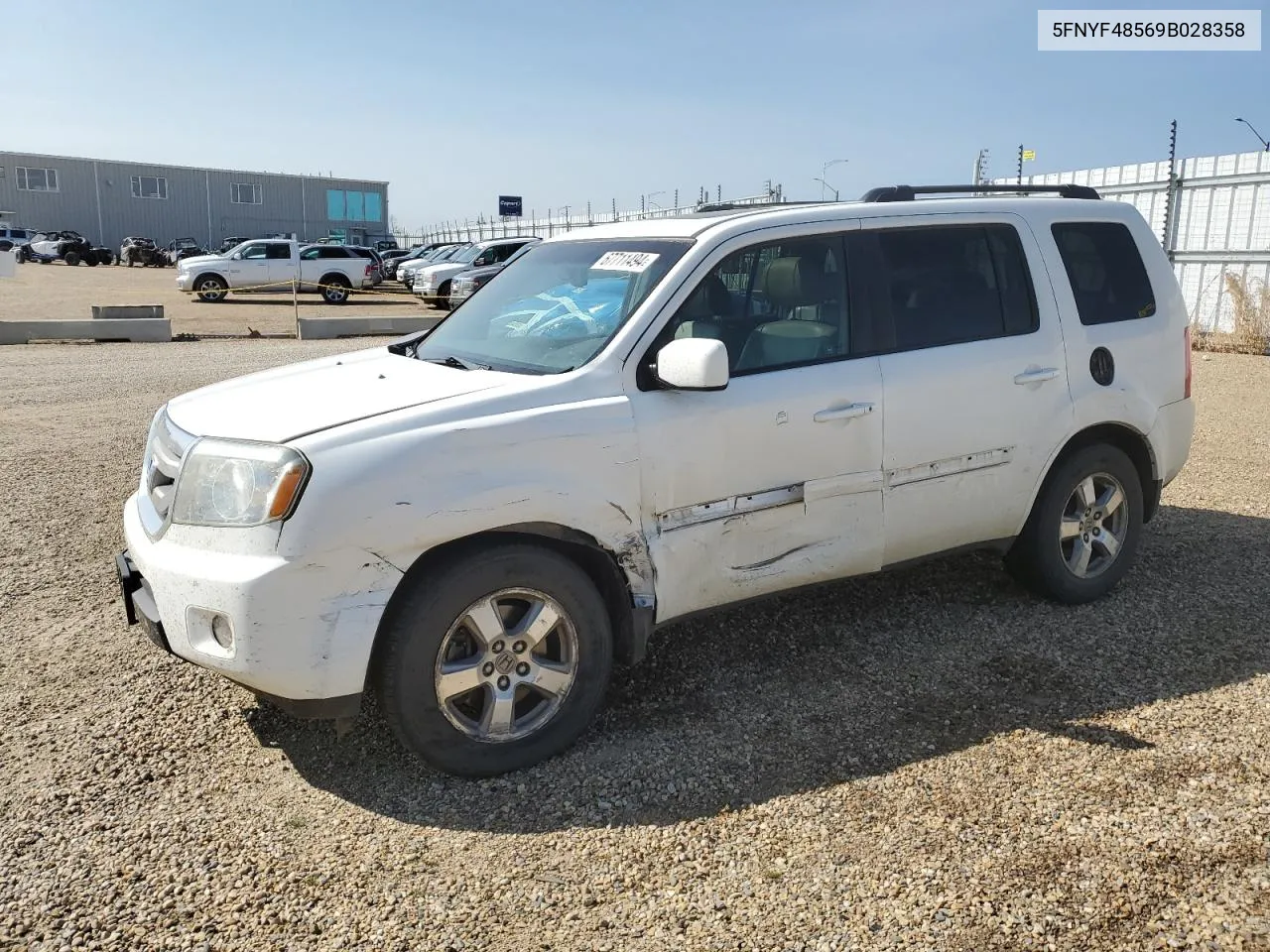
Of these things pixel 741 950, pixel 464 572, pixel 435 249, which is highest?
pixel 435 249

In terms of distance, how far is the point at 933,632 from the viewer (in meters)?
4.67

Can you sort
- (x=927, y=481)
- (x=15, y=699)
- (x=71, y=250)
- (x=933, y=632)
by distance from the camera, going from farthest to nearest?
(x=71, y=250) < (x=933, y=632) < (x=927, y=481) < (x=15, y=699)

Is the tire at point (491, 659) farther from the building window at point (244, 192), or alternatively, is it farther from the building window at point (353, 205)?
the building window at point (353, 205)

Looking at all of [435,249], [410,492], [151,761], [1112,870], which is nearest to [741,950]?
[1112,870]

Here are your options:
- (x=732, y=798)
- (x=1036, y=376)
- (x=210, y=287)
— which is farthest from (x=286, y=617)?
(x=210, y=287)

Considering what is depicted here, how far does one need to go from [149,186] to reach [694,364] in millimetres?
72809

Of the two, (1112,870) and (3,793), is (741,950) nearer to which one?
(1112,870)

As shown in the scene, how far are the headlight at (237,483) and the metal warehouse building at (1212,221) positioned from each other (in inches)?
610

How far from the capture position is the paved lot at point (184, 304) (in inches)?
840

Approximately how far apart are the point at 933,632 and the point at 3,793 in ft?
12.2

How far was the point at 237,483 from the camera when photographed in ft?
10.3

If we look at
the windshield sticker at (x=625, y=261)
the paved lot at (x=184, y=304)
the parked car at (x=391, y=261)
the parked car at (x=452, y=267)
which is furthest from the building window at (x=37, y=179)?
the windshield sticker at (x=625, y=261)

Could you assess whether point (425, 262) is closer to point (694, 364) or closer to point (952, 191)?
point (952, 191)

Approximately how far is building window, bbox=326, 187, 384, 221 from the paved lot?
33893mm
